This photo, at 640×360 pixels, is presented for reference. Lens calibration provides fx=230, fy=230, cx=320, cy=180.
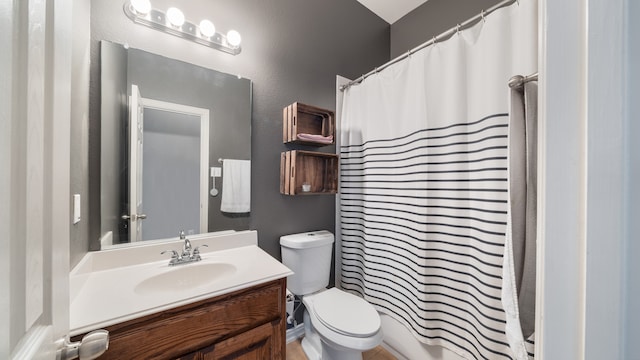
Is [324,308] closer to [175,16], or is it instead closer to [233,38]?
[233,38]

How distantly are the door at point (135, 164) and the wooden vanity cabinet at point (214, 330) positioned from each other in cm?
56

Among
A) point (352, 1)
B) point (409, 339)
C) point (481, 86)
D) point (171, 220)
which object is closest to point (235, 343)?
point (171, 220)

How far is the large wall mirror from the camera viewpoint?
1108 millimetres

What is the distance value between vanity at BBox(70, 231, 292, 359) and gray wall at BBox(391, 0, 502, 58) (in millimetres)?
2165

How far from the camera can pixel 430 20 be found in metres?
1.94

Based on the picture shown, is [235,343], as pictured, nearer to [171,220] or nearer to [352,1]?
[171,220]

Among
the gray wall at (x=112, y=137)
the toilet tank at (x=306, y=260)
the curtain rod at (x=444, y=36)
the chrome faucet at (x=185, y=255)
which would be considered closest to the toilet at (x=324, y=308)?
the toilet tank at (x=306, y=260)

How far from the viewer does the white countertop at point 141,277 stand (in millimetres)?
750

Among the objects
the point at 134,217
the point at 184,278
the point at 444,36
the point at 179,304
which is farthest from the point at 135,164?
the point at 444,36

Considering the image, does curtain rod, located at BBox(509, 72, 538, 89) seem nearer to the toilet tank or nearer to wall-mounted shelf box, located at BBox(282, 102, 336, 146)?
wall-mounted shelf box, located at BBox(282, 102, 336, 146)

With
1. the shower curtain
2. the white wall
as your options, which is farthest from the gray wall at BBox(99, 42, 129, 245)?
the white wall

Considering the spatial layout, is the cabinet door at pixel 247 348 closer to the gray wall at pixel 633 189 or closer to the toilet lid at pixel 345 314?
the toilet lid at pixel 345 314

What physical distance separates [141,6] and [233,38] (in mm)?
435

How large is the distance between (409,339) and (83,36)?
238 centimetres
